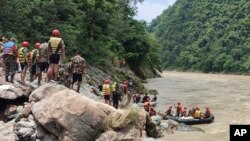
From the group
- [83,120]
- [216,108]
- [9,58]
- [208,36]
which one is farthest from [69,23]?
[208,36]

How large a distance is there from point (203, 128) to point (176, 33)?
5001 inches

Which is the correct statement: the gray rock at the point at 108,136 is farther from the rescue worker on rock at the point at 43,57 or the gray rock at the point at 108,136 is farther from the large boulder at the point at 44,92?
the rescue worker on rock at the point at 43,57

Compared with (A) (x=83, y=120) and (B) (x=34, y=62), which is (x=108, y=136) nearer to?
(A) (x=83, y=120)

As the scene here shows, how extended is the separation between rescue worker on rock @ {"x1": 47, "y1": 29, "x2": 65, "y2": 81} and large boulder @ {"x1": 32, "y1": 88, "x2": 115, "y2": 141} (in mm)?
1662

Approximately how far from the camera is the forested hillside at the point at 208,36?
102125 millimetres

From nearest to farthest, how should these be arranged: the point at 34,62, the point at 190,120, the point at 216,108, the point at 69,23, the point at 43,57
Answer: the point at 43,57 → the point at 34,62 → the point at 190,120 → the point at 216,108 → the point at 69,23

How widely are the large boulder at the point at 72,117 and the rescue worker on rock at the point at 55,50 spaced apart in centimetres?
166

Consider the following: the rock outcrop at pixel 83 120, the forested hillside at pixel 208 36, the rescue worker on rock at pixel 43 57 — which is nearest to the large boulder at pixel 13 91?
the rescue worker on rock at pixel 43 57

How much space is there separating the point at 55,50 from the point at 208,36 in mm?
113002

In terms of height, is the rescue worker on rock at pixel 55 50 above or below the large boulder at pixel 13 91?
above

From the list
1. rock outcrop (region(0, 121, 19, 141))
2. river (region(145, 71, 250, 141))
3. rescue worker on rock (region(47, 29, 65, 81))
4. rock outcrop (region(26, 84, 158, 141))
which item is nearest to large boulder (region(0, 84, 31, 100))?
rescue worker on rock (region(47, 29, 65, 81))

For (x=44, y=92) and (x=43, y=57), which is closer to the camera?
(x=44, y=92)

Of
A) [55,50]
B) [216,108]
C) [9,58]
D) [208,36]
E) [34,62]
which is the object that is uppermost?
[208,36]

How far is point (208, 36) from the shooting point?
403ft
